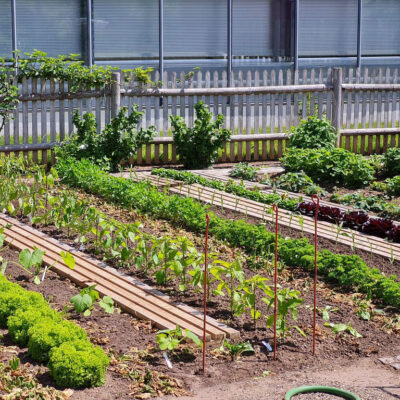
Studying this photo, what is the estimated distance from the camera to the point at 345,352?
538cm

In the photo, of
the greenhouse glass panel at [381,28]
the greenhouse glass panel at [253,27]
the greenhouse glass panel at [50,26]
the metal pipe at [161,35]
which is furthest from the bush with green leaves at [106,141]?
the greenhouse glass panel at [381,28]

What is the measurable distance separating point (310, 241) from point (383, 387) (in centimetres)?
311

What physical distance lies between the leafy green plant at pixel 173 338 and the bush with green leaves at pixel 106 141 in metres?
6.38

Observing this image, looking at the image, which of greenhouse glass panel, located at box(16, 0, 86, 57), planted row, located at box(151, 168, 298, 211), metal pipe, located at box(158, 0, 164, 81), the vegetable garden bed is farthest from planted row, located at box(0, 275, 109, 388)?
metal pipe, located at box(158, 0, 164, 81)

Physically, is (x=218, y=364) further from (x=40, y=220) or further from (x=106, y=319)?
(x=40, y=220)

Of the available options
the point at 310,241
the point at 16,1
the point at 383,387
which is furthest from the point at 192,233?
the point at 16,1

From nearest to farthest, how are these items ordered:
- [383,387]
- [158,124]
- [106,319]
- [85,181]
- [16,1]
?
[383,387] → [106,319] → [85,181] → [158,124] → [16,1]

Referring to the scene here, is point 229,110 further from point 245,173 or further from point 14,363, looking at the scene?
point 14,363

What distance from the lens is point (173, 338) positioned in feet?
17.1

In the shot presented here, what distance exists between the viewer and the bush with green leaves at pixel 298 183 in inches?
407

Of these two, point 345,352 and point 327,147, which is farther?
point 327,147

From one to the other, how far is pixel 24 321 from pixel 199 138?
23.9ft

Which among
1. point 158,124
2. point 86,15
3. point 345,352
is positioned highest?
point 86,15

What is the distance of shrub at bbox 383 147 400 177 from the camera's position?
37.0 ft
